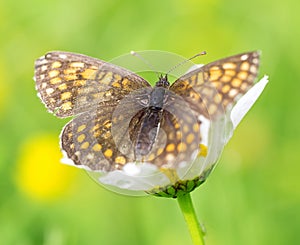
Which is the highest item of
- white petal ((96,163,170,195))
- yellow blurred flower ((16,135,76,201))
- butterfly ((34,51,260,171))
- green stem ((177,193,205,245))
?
butterfly ((34,51,260,171))

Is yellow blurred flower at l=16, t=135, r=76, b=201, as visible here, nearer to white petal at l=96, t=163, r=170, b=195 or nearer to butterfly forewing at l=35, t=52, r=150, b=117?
butterfly forewing at l=35, t=52, r=150, b=117

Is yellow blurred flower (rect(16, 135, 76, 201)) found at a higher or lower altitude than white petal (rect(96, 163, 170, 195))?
lower

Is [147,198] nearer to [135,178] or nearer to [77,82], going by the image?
[77,82]

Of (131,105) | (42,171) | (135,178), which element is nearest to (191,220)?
(135,178)

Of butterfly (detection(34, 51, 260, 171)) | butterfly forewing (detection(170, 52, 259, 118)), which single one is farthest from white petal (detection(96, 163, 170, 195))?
butterfly forewing (detection(170, 52, 259, 118))

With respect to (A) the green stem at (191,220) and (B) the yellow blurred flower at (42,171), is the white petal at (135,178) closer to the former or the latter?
(A) the green stem at (191,220)
